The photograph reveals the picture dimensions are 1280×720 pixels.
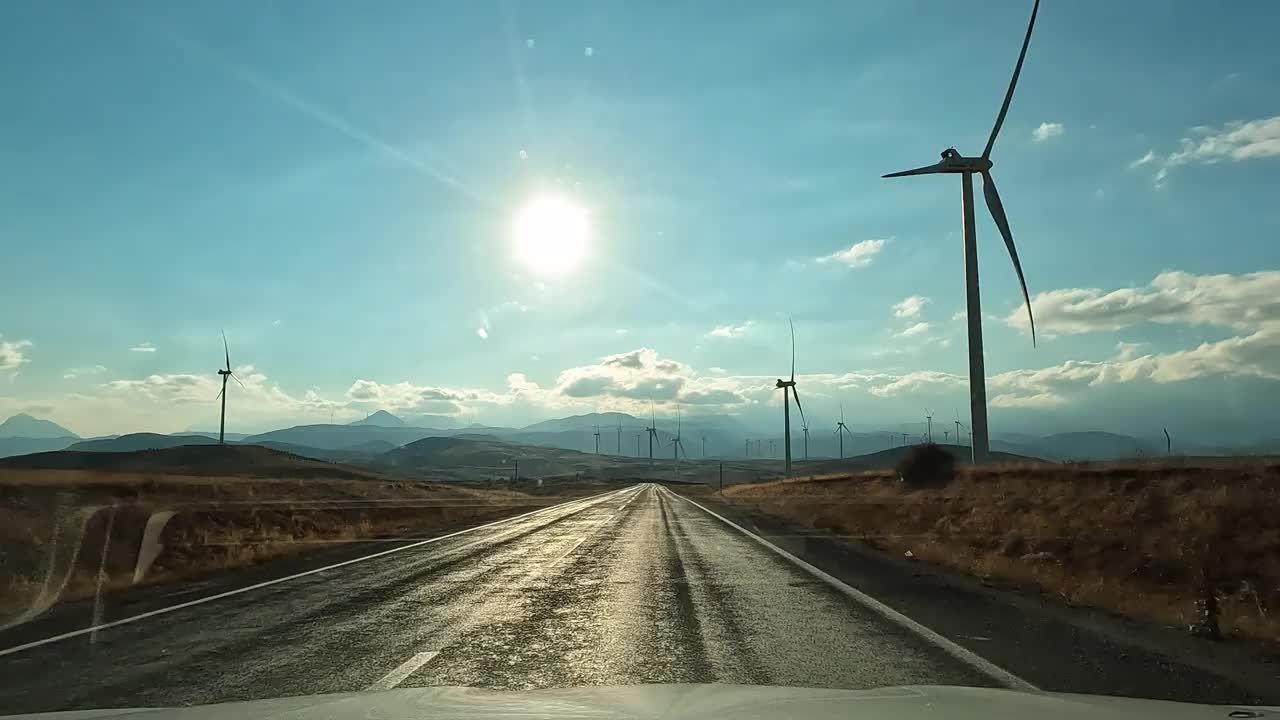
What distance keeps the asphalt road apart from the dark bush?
3113cm

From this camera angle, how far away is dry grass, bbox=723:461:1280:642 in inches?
451

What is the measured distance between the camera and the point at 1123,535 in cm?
1611

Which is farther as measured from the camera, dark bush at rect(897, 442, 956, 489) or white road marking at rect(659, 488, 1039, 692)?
dark bush at rect(897, 442, 956, 489)

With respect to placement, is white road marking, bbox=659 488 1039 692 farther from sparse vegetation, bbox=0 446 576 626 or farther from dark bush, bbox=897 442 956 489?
dark bush, bbox=897 442 956 489

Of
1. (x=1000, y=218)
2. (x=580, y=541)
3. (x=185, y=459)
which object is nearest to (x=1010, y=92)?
(x=1000, y=218)

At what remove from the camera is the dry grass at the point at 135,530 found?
15250mm

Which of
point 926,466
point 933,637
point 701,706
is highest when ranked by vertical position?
point 926,466

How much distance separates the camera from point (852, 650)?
8.02 meters

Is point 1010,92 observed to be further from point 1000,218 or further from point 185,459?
point 185,459

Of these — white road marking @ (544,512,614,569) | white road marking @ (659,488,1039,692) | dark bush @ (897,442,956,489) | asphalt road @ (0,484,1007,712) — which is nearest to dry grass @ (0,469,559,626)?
asphalt road @ (0,484,1007,712)

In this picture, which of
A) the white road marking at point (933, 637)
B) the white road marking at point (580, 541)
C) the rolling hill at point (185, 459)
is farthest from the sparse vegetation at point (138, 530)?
the rolling hill at point (185, 459)

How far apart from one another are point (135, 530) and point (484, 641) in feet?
54.2

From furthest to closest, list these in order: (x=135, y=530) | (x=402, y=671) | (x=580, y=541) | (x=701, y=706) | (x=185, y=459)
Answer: (x=185, y=459) → (x=580, y=541) → (x=135, y=530) → (x=402, y=671) → (x=701, y=706)

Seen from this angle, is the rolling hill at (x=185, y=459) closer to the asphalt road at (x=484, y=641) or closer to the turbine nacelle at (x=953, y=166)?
the turbine nacelle at (x=953, y=166)
